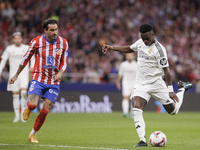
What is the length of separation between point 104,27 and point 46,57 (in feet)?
55.5

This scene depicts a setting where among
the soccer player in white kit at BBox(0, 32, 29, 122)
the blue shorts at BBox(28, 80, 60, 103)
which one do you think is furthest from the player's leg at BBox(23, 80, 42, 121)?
the soccer player in white kit at BBox(0, 32, 29, 122)

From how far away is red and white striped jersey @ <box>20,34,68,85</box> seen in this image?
25.0 feet

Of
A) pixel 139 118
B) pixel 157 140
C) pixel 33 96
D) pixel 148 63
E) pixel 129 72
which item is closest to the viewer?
pixel 157 140

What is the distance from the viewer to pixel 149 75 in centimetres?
761

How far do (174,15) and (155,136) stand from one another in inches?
828

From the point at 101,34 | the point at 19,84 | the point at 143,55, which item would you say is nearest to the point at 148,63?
the point at 143,55

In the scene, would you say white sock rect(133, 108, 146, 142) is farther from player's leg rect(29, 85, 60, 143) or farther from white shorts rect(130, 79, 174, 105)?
player's leg rect(29, 85, 60, 143)

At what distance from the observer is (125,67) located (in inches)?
621

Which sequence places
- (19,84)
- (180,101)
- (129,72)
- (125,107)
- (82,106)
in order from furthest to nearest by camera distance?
(82,106)
(129,72)
(125,107)
(19,84)
(180,101)

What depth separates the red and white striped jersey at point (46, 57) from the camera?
300 inches

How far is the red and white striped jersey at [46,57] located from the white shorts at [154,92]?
1.43 m

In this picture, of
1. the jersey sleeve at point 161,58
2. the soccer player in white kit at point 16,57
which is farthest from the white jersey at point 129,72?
the jersey sleeve at point 161,58

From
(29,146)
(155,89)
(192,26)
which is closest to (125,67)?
(155,89)

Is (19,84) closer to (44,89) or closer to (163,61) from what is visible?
(44,89)
